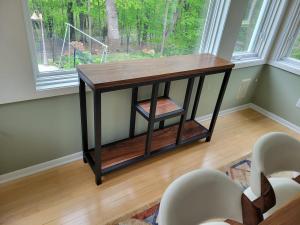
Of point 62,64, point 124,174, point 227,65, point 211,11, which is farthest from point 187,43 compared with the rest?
point 124,174

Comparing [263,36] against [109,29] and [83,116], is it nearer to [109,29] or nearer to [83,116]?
[109,29]

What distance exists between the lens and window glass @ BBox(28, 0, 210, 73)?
4.53 ft

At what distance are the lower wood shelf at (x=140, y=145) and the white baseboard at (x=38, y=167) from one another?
0.17m

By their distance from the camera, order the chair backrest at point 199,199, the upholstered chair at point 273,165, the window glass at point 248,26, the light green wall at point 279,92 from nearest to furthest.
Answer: the chair backrest at point 199,199
the upholstered chair at point 273,165
the window glass at point 248,26
the light green wall at point 279,92

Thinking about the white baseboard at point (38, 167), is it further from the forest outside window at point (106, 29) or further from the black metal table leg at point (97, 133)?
the forest outside window at point (106, 29)

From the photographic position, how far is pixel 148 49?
6.10ft

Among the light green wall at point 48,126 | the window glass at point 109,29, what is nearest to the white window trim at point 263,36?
the window glass at point 109,29

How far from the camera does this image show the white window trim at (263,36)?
7.75 ft

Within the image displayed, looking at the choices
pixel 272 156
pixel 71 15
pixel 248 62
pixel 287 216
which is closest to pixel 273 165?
pixel 272 156

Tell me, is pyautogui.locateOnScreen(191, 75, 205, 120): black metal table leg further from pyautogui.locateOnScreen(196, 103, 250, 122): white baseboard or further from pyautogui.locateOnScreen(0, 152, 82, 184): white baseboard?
pyautogui.locateOnScreen(0, 152, 82, 184): white baseboard

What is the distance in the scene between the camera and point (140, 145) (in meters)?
1.88

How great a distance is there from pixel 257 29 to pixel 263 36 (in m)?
0.11

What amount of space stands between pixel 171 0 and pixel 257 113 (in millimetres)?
1867

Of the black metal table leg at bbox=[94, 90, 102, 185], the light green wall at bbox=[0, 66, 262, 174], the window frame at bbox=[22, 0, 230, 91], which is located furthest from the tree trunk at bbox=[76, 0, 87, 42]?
the black metal table leg at bbox=[94, 90, 102, 185]
